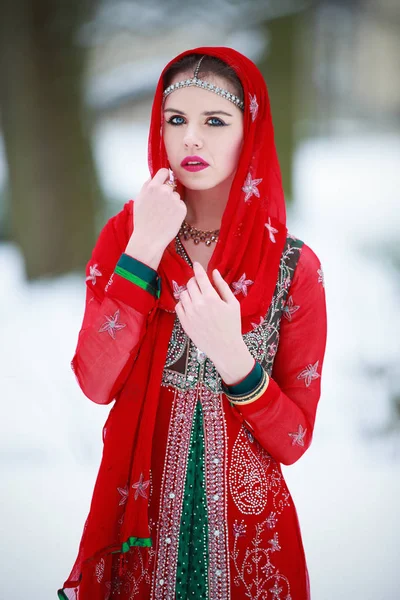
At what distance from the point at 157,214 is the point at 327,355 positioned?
174 cm

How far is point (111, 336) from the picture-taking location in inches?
29.3

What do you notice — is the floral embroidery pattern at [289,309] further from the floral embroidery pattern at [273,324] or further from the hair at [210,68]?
the hair at [210,68]

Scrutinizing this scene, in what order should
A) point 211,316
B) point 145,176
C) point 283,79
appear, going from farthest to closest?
point 145,176, point 283,79, point 211,316

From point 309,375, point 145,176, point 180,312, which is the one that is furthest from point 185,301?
point 145,176

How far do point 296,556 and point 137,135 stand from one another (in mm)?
1811

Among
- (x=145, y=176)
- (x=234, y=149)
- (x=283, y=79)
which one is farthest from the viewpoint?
(x=145, y=176)

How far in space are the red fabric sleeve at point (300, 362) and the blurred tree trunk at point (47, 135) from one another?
1626mm

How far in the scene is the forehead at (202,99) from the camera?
2.56ft

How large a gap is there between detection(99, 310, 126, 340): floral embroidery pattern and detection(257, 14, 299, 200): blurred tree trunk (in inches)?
63.7

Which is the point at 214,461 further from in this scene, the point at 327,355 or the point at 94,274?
the point at 327,355

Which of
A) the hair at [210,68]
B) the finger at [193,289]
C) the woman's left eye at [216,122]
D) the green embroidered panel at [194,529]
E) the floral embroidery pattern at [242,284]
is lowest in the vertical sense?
the green embroidered panel at [194,529]

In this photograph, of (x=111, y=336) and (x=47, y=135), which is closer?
(x=111, y=336)

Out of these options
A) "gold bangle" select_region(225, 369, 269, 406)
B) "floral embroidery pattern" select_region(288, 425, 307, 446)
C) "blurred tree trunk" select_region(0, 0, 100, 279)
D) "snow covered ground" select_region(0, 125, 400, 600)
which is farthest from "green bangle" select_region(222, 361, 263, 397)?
"blurred tree trunk" select_region(0, 0, 100, 279)

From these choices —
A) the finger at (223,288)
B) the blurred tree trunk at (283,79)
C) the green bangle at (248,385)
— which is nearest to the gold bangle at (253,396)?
the green bangle at (248,385)
